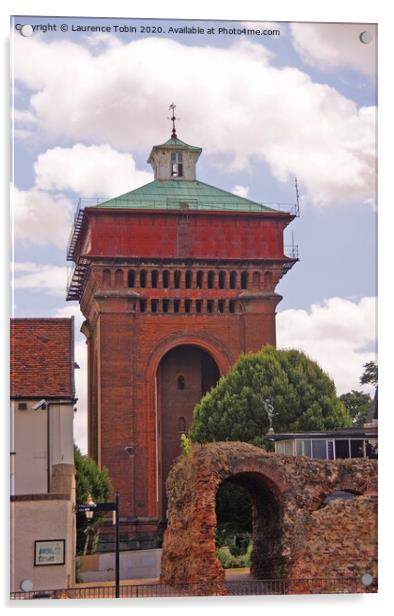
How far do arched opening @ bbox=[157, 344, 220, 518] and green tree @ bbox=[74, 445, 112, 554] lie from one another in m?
Answer: 3.73

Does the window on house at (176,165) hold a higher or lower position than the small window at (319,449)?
higher

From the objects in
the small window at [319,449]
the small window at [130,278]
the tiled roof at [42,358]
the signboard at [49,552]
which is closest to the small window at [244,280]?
the small window at [130,278]

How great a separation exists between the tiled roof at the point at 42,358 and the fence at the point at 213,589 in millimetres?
4054

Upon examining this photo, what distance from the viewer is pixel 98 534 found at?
42656mm

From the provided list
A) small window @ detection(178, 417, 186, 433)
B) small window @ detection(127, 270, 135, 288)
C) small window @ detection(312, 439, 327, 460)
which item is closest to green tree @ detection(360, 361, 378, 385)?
small window @ detection(312, 439, 327, 460)

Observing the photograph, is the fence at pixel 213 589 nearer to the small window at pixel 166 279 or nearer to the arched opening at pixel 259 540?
the arched opening at pixel 259 540

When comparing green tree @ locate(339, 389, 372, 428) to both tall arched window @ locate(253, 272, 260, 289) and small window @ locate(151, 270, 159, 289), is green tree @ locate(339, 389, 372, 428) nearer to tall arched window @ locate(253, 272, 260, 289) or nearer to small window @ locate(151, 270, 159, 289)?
tall arched window @ locate(253, 272, 260, 289)

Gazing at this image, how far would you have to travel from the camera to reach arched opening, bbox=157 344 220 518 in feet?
163

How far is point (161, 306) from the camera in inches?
1940

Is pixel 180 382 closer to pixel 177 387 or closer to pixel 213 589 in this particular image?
pixel 177 387

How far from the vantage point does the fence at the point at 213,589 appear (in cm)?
2589

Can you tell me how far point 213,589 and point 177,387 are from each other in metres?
23.4

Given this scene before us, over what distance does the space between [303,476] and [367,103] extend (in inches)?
339

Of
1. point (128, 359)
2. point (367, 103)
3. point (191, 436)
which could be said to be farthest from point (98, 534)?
point (367, 103)
